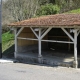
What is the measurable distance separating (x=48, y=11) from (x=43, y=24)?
18.4 m

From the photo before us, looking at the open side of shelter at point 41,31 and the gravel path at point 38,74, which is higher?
the open side of shelter at point 41,31

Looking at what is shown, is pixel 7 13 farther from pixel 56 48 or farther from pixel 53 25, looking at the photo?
pixel 53 25

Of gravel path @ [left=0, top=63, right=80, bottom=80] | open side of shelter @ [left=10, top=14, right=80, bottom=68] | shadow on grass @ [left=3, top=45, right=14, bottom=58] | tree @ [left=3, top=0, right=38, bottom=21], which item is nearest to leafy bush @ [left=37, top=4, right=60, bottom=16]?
tree @ [left=3, top=0, right=38, bottom=21]

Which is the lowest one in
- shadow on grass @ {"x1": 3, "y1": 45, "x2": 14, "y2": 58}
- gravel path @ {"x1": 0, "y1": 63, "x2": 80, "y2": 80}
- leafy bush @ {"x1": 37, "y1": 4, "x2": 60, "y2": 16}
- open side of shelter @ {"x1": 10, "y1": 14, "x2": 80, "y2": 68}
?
shadow on grass @ {"x1": 3, "y1": 45, "x2": 14, "y2": 58}

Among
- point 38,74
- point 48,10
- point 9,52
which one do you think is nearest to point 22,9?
point 48,10

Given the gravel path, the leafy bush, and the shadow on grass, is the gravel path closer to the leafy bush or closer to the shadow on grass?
the shadow on grass

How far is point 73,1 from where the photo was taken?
128ft

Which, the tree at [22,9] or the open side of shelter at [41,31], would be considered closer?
the open side of shelter at [41,31]

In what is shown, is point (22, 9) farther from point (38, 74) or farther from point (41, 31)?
point (38, 74)

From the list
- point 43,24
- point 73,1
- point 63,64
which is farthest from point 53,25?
point 73,1

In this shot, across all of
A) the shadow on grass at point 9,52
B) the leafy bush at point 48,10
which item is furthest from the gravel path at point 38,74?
the leafy bush at point 48,10

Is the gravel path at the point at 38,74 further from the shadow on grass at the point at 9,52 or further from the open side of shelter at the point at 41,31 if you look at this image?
the shadow on grass at the point at 9,52

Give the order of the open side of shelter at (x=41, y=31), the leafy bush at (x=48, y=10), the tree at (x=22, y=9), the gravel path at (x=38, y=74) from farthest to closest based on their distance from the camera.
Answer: the leafy bush at (x=48, y=10), the tree at (x=22, y=9), the open side of shelter at (x=41, y=31), the gravel path at (x=38, y=74)

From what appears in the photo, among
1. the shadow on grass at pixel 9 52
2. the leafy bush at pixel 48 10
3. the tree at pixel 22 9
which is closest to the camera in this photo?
the shadow on grass at pixel 9 52
